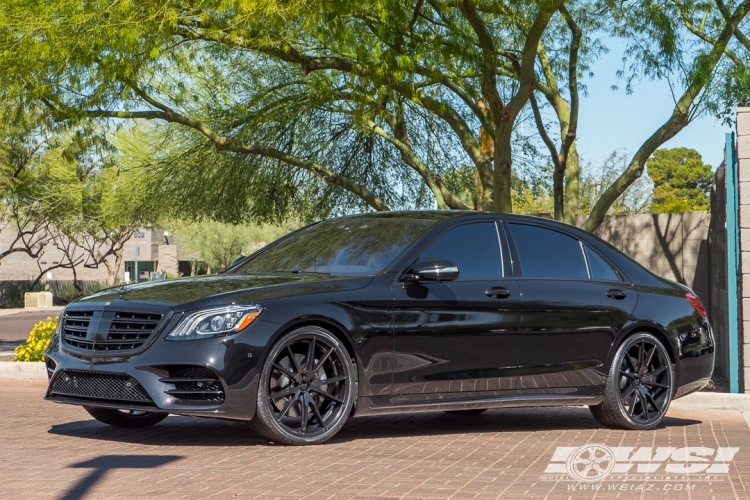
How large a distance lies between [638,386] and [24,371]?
7.96m

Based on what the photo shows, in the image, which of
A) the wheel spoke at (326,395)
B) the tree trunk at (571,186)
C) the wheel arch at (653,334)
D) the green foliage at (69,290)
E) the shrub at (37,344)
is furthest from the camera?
the green foliage at (69,290)

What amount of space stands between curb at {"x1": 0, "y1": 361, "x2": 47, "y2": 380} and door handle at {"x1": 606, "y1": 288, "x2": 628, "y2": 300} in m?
7.53

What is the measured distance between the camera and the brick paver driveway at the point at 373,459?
607cm

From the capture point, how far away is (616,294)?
29.7ft

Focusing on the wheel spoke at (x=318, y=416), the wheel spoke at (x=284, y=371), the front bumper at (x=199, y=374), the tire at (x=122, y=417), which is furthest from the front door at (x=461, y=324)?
the tire at (x=122, y=417)

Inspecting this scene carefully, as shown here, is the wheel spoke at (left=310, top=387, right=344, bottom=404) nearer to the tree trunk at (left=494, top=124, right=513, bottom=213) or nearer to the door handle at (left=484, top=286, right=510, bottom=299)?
the door handle at (left=484, top=286, right=510, bottom=299)

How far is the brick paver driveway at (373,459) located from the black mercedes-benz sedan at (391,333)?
11.0 inches

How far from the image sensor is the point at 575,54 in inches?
695

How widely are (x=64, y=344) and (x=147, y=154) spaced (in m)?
15.1

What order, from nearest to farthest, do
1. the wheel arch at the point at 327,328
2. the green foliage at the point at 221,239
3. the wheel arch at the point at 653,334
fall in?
the wheel arch at the point at 327,328 → the wheel arch at the point at 653,334 → the green foliage at the point at 221,239

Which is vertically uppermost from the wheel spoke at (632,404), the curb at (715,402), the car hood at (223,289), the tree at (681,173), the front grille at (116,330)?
the tree at (681,173)

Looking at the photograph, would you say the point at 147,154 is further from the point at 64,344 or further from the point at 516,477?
the point at 516,477

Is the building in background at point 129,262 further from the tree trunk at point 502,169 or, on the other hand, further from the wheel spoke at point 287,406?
the wheel spoke at point 287,406

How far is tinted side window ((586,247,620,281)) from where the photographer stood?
361 inches
